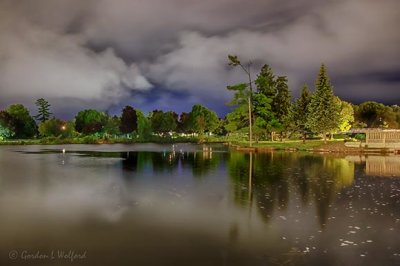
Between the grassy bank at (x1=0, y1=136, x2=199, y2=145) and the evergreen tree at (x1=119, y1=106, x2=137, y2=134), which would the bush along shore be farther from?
the evergreen tree at (x1=119, y1=106, x2=137, y2=134)

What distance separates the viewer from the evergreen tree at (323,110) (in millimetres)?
71750

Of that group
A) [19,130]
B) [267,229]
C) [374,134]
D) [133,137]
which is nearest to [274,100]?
[374,134]

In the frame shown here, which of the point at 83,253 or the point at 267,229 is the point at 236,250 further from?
the point at 83,253

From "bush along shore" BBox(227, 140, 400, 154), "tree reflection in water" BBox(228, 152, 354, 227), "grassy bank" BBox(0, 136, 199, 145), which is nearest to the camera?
"tree reflection in water" BBox(228, 152, 354, 227)

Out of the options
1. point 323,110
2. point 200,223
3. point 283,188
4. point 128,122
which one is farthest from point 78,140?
point 200,223

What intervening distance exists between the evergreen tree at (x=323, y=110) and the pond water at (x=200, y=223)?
47.5m

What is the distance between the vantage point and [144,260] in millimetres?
10336

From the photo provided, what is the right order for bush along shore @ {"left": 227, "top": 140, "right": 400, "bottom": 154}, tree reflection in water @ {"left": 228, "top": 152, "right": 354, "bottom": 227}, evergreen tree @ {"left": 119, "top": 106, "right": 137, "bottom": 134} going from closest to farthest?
1. tree reflection in water @ {"left": 228, "top": 152, "right": 354, "bottom": 227}
2. bush along shore @ {"left": 227, "top": 140, "right": 400, "bottom": 154}
3. evergreen tree @ {"left": 119, "top": 106, "right": 137, "bottom": 134}

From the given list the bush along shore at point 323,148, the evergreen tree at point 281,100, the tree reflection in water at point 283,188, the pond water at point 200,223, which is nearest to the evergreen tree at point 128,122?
the evergreen tree at point 281,100

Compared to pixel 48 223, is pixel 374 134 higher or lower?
higher

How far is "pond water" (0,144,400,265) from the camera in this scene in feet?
35.2

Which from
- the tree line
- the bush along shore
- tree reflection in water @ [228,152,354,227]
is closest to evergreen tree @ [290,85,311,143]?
the tree line

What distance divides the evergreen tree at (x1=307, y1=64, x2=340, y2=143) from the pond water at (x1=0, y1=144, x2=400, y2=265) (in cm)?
4752

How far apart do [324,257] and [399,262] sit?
193 centimetres
